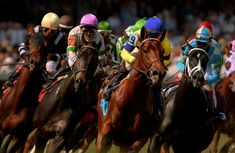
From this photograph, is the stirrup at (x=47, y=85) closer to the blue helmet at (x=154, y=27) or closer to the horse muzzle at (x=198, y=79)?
the blue helmet at (x=154, y=27)

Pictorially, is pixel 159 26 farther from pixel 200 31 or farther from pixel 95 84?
pixel 95 84

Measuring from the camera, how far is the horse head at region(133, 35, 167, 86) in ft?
41.7

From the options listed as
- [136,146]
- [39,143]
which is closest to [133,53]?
[136,146]

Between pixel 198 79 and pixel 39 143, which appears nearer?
pixel 198 79

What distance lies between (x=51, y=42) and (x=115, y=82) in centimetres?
226

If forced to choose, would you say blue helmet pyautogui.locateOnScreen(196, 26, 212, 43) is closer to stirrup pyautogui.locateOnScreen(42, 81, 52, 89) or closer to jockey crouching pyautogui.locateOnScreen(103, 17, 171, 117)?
jockey crouching pyautogui.locateOnScreen(103, 17, 171, 117)

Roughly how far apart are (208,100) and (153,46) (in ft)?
5.47

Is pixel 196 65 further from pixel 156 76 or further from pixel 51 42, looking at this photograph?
pixel 51 42

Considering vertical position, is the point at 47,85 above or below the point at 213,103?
above

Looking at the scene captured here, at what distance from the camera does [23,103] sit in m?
14.7

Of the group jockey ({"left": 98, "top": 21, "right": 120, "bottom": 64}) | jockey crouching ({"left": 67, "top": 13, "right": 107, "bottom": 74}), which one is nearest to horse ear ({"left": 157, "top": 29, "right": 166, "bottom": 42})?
jockey crouching ({"left": 67, "top": 13, "right": 107, "bottom": 74})

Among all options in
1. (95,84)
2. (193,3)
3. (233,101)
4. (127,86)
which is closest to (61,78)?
(95,84)

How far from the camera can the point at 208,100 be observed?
14.3m

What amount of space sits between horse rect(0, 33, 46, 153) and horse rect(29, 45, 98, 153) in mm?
149
